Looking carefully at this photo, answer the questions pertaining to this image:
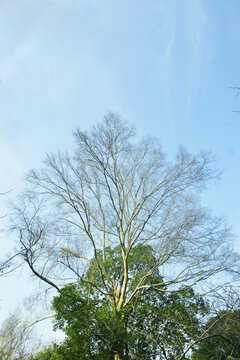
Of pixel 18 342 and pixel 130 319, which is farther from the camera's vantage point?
pixel 18 342

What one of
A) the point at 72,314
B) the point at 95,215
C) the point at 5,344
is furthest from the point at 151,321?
the point at 5,344

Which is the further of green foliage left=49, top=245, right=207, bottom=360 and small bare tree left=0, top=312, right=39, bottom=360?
small bare tree left=0, top=312, right=39, bottom=360

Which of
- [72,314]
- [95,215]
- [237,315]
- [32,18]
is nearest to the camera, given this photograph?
[32,18]

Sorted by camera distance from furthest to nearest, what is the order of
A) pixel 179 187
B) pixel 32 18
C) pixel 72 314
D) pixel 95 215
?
pixel 95 215 → pixel 179 187 → pixel 72 314 → pixel 32 18

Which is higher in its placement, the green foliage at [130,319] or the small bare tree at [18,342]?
the small bare tree at [18,342]

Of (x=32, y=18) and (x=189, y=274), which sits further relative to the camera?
(x=189, y=274)

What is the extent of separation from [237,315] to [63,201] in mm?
7053

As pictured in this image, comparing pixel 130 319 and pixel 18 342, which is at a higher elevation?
pixel 18 342

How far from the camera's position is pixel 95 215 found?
10.7 m

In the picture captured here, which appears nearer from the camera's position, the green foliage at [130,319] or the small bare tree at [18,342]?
the green foliage at [130,319]

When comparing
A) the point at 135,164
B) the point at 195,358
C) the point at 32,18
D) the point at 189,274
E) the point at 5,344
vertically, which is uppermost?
the point at 135,164

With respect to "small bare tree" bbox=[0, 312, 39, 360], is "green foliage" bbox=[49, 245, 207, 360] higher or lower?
lower

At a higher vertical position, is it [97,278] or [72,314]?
[97,278]

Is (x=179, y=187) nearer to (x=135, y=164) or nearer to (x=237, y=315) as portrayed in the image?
(x=135, y=164)
